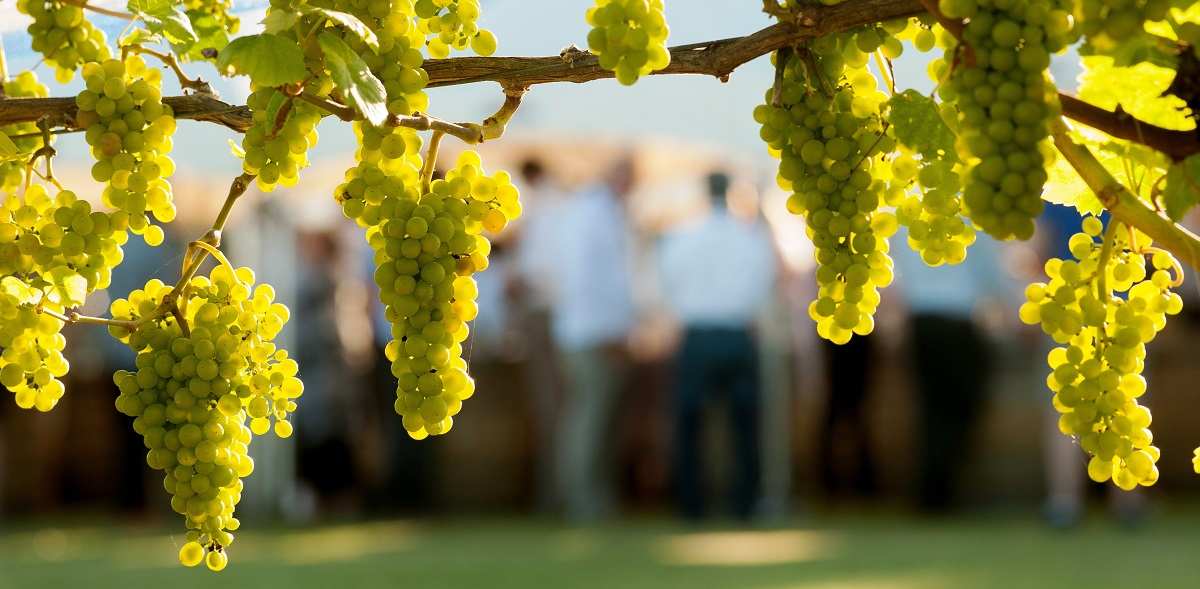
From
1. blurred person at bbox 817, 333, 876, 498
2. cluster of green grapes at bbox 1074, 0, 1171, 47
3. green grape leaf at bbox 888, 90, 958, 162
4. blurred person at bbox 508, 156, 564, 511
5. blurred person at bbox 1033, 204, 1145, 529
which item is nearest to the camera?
cluster of green grapes at bbox 1074, 0, 1171, 47

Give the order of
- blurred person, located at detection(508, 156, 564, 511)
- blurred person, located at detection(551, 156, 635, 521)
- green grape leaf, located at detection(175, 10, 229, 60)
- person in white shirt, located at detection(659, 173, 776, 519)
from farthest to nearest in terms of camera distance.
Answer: blurred person, located at detection(508, 156, 564, 511), blurred person, located at detection(551, 156, 635, 521), person in white shirt, located at detection(659, 173, 776, 519), green grape leaf, located at detection(175, 10, 229, 60)

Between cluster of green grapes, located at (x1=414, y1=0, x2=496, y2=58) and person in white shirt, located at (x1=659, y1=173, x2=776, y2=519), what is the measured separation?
473 cm

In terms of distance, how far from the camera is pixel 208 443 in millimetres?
888

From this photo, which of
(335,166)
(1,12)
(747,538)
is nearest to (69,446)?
(335,166)

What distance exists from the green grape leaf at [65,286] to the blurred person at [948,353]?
5.07m

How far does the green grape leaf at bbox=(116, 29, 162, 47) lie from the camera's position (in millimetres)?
952

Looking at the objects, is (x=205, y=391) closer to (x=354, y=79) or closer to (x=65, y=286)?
(x=65, y=286)

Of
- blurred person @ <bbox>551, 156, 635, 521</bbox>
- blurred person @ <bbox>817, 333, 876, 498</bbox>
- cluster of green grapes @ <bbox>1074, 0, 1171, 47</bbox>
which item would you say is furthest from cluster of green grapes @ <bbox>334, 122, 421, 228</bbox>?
blurred person @ <bbox>817, 333, 876, 498</bbox>

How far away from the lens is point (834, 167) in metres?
0.84

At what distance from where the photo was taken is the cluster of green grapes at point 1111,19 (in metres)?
0.63

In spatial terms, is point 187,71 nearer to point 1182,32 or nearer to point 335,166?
point 1182,32

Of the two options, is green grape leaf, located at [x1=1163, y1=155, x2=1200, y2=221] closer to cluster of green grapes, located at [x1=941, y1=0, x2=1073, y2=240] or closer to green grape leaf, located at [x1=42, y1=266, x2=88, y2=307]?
cluster of green grapes, located at [x1=941, y1=0, x2=1073, y2=240]

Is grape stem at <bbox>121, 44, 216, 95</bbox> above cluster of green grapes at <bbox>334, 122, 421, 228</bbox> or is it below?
above

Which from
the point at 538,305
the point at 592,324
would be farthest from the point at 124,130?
the point at 538,305
